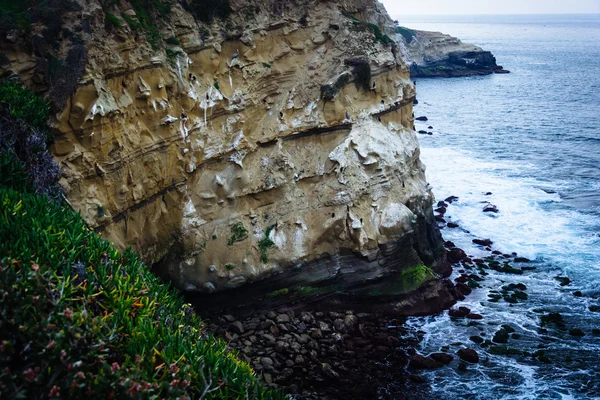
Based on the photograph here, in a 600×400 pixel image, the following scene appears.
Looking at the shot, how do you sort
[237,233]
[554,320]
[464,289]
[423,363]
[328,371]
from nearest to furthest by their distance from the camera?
[328,371], [423,363], [237,233], [554,320], [464,289]

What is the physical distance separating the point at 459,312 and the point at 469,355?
337cm

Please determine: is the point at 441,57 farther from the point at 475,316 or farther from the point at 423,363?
the point at 423,363

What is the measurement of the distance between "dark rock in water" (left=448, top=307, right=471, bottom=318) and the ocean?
0.44m

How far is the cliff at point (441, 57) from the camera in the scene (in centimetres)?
10238

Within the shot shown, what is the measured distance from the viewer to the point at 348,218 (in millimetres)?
24062

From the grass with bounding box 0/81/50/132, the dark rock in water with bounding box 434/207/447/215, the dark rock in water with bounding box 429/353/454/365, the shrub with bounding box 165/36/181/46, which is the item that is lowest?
the dark rock in water with bounding box 429/353/454/365

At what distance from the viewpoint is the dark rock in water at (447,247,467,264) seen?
3031 centimetres

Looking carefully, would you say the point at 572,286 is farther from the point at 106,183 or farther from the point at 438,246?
the point at 106,183

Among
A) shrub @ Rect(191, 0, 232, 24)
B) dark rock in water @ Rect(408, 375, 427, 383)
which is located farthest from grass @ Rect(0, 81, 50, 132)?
dark rock in water @ Rect(408, 375, 427, 383)

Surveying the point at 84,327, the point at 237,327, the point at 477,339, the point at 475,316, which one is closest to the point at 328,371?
the point at 237,327

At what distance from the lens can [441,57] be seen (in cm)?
10550

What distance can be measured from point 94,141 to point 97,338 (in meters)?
9.49

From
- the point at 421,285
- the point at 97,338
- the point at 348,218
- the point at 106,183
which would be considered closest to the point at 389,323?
the point at 421,285

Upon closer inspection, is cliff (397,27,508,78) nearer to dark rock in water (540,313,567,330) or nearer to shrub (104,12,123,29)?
dark rock in water (540,313,567,330)
